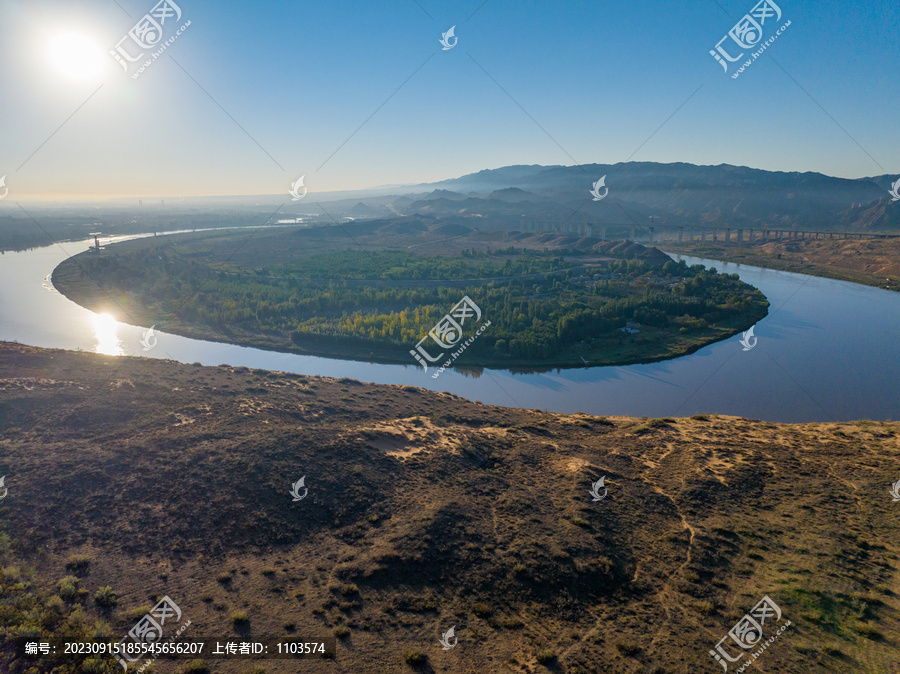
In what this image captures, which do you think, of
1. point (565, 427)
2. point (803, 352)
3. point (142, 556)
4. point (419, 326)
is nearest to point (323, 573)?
point (142, 556)

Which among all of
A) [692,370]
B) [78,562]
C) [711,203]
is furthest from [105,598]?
[711,203]

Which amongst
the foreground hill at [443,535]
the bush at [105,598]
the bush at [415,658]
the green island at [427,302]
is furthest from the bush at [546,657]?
the green island at [427,302]

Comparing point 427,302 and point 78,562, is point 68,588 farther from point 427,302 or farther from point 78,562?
point 427,302

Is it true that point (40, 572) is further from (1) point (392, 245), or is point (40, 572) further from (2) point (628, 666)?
(1) point (392, 245)

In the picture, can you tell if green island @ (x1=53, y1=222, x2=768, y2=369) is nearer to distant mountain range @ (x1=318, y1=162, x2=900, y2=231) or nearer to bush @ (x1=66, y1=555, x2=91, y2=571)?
bush @ (x1=66, y1=555, x2=91, y2=571)

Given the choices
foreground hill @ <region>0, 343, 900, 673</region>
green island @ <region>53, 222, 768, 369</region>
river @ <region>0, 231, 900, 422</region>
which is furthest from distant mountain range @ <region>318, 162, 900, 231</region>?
foreground hill @ <region>0, 343, 900, 673</region>

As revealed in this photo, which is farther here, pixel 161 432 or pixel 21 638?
pixel 161 432

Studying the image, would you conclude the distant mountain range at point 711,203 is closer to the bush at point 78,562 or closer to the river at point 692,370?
the river at point 692,370
